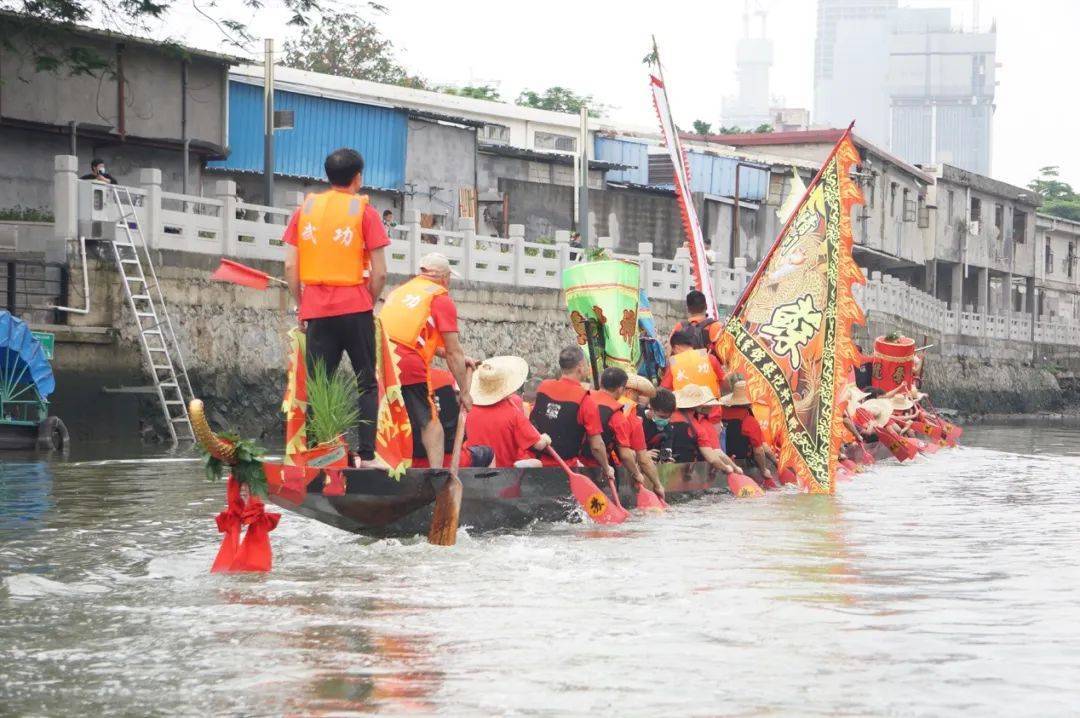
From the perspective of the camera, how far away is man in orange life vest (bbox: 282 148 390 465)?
8867mm

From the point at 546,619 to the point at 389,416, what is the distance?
2.06 metres

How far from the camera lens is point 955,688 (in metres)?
6.20

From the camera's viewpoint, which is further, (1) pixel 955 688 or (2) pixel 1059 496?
(2) pixel 1059 496

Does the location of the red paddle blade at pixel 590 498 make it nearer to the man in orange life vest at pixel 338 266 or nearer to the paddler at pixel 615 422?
the paddler at pixel 615 422

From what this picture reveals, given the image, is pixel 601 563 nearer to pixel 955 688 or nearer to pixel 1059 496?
pixel 955 688

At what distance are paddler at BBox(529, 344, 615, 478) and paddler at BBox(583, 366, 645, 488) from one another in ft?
0.65

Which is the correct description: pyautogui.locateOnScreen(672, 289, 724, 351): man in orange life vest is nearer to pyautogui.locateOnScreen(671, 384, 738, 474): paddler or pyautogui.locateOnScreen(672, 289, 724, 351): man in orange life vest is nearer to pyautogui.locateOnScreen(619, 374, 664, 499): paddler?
pyautogui.locateOnScreen(671, 384, 738, 474): paddler

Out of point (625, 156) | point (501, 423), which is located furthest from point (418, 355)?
point (625, 156)

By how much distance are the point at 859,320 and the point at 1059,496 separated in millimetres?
3002

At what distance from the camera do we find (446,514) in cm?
941

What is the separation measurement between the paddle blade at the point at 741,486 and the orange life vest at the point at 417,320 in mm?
5202

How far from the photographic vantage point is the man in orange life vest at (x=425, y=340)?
9555mm

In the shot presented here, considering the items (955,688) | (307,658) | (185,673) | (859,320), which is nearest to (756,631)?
(955,688)

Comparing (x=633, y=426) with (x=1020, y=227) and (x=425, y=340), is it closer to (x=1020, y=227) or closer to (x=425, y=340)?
(x=425, y=340)
